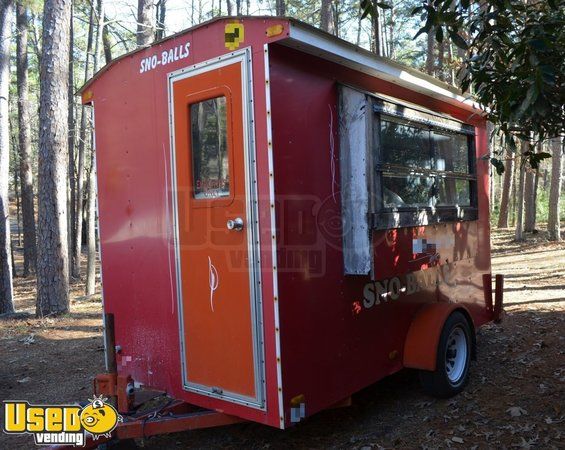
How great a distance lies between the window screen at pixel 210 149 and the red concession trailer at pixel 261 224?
1 cm

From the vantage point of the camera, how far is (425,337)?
433cm

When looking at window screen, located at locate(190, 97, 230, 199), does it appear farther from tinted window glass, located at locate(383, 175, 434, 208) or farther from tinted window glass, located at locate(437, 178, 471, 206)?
tinted window glass, located at locate(437, 178, 471, 206)

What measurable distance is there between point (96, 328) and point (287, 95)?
6.00m

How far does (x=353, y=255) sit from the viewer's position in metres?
3.74

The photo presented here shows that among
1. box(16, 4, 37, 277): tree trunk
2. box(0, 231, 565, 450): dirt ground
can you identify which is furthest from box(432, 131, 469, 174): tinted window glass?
box(16, 4, 37, 277): tree trunk

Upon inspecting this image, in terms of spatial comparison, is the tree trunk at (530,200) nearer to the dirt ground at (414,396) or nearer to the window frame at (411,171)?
the dirt ground at (414,396)

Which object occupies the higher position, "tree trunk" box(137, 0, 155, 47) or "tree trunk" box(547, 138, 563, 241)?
"tree trunk" box(137, 0, 155, 47)

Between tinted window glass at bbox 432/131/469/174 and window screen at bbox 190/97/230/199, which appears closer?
window screen at bbox 190/97/230/199

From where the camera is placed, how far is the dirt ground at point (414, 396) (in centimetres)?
386

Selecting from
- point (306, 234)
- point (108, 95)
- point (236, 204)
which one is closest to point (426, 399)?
point (306, 234)

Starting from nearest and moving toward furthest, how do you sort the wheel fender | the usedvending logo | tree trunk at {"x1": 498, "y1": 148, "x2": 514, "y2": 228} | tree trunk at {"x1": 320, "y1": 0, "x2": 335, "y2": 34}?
the usedvending logo
the wheel fender
tree trunk at {"x1": 320, "y1": 0, "x2": 335, "y2": 34}
tree trunk at {"x1": 498, "y1": 148, "x2": 514, "y2": 228}

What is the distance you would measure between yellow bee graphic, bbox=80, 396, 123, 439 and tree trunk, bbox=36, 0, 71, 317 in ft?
19.8

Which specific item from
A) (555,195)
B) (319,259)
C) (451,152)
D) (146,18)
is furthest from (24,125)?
(555,195)

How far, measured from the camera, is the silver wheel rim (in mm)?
4613
